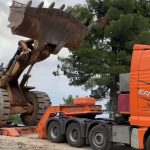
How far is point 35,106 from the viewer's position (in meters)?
20.3

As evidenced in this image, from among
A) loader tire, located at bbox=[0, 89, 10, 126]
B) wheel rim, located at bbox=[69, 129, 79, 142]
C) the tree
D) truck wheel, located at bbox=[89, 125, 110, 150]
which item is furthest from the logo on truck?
the tree

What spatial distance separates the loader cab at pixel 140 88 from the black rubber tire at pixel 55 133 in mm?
3614

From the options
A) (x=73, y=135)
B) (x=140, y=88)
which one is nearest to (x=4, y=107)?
(x=73, y=135)

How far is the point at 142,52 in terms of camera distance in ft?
42.5

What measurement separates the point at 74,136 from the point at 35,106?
5.47 meters

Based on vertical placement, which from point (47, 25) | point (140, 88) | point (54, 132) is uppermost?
point (47, 25)

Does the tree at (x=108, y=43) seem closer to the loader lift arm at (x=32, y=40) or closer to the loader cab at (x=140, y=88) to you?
the loader lift arm at (x=32, y=40)

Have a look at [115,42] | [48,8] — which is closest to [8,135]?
[48,8]

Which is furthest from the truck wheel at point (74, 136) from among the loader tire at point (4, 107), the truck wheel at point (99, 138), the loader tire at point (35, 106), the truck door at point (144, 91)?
the loader tire at point (35, 106)

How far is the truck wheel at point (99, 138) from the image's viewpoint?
13.7 meters

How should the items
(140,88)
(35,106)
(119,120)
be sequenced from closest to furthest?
1. (140,88)
2. (119,120)
3. (35,106)

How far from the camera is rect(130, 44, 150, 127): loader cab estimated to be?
A: 12.5m

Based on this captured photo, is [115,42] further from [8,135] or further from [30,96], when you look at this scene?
[8,135]

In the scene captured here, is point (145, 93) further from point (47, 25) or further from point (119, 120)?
point (47, 25)
